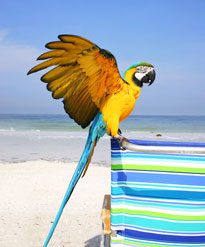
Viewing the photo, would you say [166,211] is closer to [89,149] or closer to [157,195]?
[157,195]

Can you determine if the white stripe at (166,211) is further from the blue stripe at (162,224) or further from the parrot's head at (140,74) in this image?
the parrot's head at (140,74)

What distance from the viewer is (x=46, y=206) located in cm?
303

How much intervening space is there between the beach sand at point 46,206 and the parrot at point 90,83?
105 centimetres

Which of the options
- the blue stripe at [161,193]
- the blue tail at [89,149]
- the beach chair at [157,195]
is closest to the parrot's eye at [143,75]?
the blue tail at [89,149]

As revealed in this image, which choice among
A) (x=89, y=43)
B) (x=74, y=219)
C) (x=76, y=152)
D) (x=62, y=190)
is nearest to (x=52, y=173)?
(x=62, y=190)

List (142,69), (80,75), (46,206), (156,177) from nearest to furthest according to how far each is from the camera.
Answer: (156,177), (80,75), (142,69), (46,206)

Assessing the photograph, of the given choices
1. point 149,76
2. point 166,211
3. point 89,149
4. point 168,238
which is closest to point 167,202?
point 166,211

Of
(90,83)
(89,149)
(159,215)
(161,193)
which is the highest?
(90,83)

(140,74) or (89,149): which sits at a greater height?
(140,74)

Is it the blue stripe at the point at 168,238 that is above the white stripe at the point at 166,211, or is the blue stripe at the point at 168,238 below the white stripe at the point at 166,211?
below

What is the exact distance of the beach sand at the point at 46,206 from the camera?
237 cm

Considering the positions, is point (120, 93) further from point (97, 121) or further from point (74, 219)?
point (74, 219)

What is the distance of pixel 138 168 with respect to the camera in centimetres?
126

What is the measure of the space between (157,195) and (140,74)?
2.07 ft
